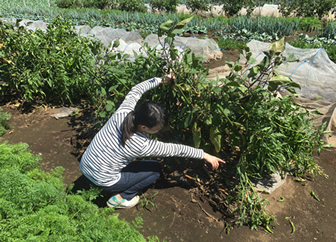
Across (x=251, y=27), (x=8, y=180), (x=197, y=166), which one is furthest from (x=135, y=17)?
(x=8, y=180)

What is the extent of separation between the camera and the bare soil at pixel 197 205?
1.94m

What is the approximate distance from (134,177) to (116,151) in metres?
0.37

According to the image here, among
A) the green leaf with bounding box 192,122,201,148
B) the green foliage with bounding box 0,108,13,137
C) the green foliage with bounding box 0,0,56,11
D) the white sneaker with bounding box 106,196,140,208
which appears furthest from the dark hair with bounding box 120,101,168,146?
the green foliage with bounding box 0,0,56,11

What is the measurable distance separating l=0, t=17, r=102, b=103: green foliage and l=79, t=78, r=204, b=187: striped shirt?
65.8 inches

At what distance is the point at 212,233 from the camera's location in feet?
6.36

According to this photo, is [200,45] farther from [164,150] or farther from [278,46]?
[164,150]

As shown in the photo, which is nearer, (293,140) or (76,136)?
(293,140)

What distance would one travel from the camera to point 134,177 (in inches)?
79.4

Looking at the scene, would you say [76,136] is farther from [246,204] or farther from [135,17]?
[135,17]

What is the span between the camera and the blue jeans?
6.49 ft

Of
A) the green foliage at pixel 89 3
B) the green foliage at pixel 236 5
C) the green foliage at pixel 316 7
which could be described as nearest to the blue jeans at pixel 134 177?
the green foliage at pixel 316 7

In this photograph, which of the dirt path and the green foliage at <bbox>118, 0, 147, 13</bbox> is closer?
the dirt path

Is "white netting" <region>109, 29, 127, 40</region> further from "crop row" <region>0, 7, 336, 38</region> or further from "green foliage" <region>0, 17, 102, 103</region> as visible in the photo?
"green foliage" <region>0, 17, 102, 103</region>

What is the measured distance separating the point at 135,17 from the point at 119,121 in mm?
11414
